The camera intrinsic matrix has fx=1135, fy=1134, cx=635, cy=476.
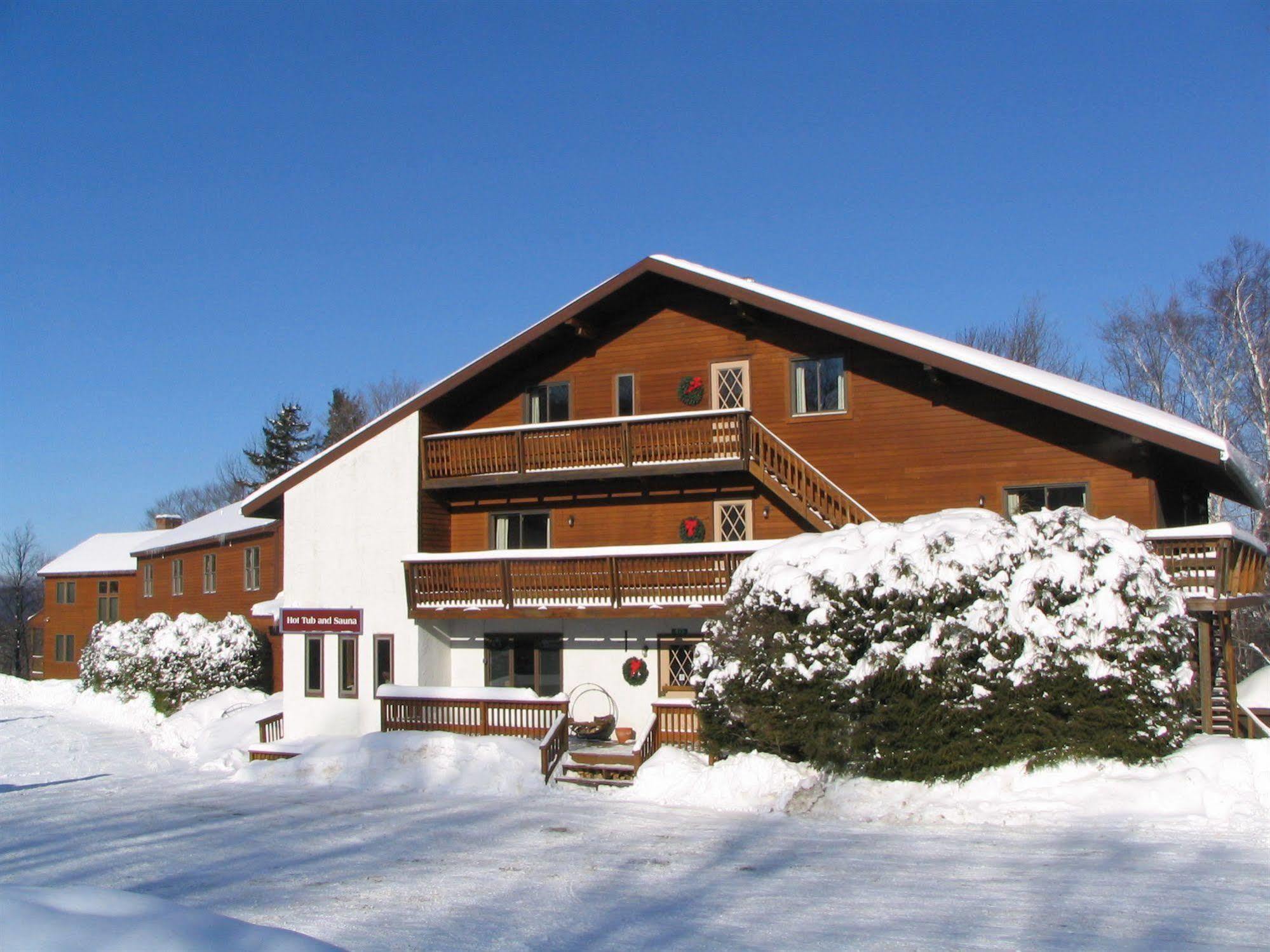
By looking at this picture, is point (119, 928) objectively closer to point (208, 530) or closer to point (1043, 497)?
point (1043, 497)

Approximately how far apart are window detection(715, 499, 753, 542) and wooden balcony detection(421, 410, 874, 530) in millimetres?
1276

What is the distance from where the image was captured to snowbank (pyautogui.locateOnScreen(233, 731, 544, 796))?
18.7 m

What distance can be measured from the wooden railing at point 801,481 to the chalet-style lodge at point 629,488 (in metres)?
0.05

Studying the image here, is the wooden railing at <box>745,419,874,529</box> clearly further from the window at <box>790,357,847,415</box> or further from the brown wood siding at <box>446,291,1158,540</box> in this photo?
the window at <box>790,357,847,415</box>

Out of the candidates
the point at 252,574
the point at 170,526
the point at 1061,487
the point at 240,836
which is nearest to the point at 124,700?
the point at 252,574

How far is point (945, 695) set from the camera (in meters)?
14.7

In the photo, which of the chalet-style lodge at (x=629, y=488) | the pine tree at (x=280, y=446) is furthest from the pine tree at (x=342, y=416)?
the chalet-style lodge at (x=629, y=488)

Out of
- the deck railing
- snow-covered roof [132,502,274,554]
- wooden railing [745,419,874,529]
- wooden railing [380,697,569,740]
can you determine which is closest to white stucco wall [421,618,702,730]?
the deck railing

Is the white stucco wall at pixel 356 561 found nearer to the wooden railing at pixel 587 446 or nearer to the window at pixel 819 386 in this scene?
the wooden railing at pixel 587 446

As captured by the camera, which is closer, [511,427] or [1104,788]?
[1104,788]

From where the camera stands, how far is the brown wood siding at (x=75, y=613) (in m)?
50.7

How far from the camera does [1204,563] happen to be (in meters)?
17.3

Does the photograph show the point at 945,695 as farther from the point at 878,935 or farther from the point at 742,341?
the point at 742,341

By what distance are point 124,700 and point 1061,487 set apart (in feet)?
96.8
